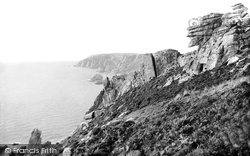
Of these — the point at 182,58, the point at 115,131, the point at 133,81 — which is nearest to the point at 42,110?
the point at 133,81

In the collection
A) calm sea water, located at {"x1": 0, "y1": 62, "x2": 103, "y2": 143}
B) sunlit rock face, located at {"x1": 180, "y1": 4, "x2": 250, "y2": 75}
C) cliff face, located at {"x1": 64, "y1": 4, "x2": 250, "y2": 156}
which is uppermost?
sunlit rock face, located at {"x1": 180, "y1": 4, "x2": 250, "y2": 75}

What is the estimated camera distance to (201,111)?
16.0 metres

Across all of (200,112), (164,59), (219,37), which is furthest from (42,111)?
(200,112)

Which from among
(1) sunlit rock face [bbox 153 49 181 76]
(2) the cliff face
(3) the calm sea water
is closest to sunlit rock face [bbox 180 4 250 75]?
(2) the cliff face

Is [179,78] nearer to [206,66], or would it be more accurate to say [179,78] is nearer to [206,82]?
[206,66]

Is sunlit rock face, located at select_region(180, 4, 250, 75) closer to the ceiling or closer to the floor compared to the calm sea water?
closer to the ceiling

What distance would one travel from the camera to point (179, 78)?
104ft

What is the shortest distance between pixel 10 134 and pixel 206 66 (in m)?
44.2

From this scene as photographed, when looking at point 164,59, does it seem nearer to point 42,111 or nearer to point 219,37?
point 219,37

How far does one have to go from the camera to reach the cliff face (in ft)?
40.0

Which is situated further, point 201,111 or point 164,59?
point 164,59

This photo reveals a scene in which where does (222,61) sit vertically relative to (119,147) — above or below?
above

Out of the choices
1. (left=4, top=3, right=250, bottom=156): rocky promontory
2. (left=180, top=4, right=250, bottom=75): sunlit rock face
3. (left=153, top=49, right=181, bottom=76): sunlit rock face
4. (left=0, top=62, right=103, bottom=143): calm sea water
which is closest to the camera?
(left=4, top=3, right=250, bottom=156): rocky promontory

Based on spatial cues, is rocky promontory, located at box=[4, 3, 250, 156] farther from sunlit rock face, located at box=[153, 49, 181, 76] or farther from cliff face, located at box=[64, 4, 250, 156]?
sunlit rock face, located at box=[153, 49, 181, 76]
